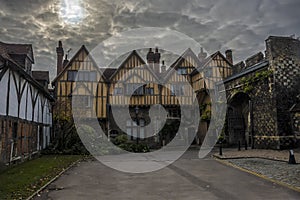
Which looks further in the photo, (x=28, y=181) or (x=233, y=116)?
(x=233, y=116)

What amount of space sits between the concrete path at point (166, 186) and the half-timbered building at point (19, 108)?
292 centimetres

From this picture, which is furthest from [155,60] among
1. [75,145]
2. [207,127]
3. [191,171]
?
[191,171]

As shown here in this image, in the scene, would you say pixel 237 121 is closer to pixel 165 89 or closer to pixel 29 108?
pixel 165 89

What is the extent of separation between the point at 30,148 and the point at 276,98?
14020 mm

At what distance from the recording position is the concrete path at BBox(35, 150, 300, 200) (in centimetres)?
604

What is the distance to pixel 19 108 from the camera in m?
11.5

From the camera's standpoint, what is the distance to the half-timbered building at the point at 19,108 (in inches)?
379

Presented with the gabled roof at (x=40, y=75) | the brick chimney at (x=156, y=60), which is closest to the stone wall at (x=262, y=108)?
the brick chimney at (x=156, y=60)

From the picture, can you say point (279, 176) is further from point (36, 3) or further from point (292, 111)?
point (36, 3)

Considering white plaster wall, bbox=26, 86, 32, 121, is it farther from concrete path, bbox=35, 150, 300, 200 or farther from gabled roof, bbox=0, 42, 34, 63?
concrete path, bbox=35, 150, 300, 200

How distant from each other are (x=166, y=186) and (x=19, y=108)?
25.4 ft

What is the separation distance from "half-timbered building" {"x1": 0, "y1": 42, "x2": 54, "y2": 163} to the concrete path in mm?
2924

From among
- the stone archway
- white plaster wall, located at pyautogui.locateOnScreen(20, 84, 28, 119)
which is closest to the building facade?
the stone archway

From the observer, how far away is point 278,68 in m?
15.9
